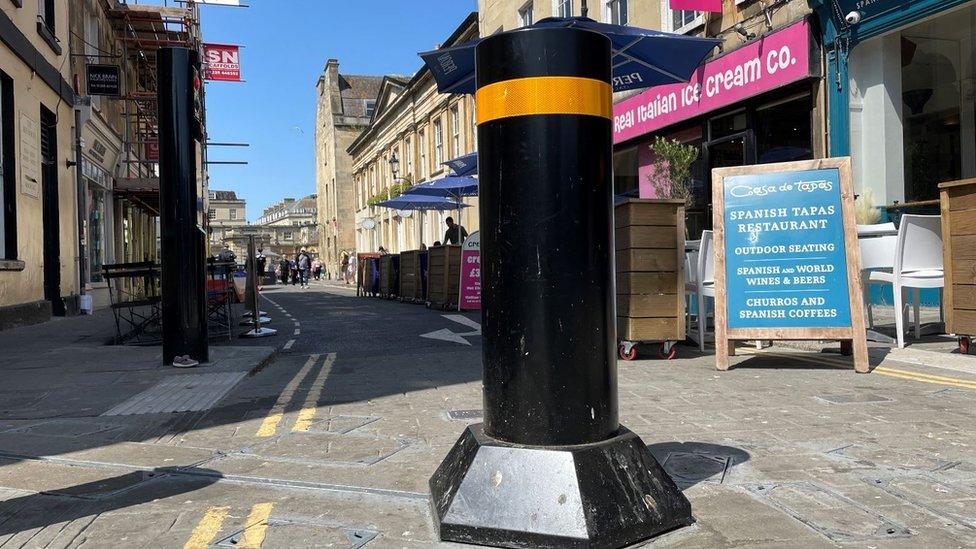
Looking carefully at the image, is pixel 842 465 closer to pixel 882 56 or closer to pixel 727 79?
pixel 882 56

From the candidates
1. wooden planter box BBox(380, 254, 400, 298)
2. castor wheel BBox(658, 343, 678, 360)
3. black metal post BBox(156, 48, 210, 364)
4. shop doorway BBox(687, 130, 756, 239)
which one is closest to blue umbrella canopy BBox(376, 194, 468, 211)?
wooden planter box BBox(380, 254, 400, 298)

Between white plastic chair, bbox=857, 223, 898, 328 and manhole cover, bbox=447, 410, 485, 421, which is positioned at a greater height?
white plastic chair, bbox=857, 223, 898, 328

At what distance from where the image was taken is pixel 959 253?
241 inches

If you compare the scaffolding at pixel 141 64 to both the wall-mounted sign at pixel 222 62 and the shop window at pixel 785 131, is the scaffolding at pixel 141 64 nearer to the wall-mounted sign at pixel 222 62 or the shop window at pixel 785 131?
the wall-mounted sign at pixel 222 62

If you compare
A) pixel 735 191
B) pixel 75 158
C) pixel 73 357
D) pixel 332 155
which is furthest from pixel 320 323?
pixel 332 155

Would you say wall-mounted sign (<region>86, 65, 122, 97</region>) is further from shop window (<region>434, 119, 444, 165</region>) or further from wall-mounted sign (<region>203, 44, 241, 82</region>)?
shop window (<region>434, 119, 444, 165</region>)

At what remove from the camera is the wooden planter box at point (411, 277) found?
57.6 ft

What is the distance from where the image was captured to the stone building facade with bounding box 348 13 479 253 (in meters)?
29.7

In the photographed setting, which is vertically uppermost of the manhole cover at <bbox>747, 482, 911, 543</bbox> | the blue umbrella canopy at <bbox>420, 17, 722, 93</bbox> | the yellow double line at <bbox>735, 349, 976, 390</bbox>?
the blue umbrella canopy at <bbox>420, 17, 722, 93</bbox>

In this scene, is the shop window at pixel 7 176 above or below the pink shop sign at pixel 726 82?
below

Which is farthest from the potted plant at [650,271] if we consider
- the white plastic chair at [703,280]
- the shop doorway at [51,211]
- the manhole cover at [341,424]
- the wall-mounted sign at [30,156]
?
the shop doorway at [51,211]

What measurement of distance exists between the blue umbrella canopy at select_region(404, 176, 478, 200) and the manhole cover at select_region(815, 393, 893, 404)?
14190 mm

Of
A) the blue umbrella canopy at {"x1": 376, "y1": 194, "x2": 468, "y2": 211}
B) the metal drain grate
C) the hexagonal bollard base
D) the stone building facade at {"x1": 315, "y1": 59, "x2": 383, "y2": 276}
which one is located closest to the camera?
the hexagonal bollard base

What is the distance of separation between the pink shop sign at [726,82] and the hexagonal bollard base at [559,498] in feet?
33.6
